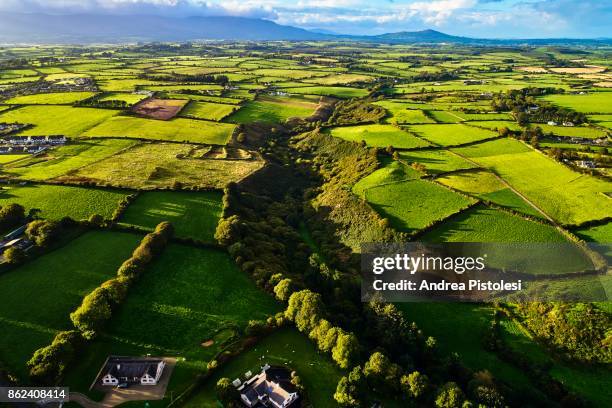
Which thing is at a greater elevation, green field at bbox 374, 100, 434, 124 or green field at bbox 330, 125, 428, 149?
green field at bbox 374, 100, 434, 124

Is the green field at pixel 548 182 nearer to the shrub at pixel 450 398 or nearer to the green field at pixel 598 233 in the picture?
the green field at pixel 598 233

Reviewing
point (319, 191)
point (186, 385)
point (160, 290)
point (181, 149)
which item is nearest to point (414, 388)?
point (186, 385)

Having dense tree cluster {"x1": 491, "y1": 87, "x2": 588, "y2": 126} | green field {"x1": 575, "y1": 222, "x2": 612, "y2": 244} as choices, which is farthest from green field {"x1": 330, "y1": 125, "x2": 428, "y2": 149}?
green field {"x1": 575, "y1": 222, "x2": 612, "y2": 244}

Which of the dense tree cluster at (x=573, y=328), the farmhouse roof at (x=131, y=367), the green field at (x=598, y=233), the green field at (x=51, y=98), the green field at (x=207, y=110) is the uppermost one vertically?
the green field at (x=51, y=98)

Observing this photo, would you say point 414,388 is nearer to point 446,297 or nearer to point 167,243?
point 446,297

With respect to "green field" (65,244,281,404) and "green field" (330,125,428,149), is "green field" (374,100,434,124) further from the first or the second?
"green field" (65,244,281,404)

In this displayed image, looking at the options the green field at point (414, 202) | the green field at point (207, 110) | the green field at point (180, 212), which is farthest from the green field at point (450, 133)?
the green field at point (180, 212)
